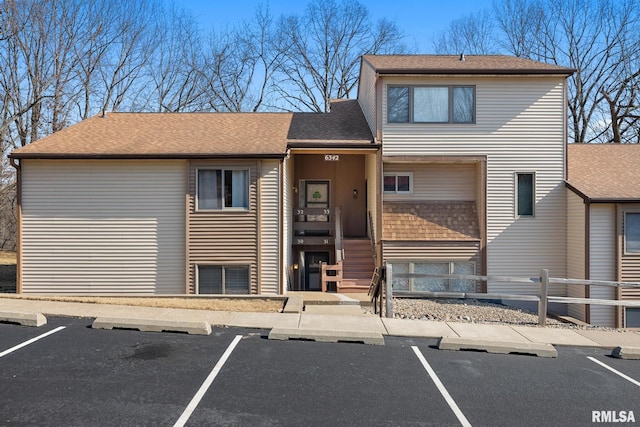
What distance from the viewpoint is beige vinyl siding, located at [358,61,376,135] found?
16.4 m

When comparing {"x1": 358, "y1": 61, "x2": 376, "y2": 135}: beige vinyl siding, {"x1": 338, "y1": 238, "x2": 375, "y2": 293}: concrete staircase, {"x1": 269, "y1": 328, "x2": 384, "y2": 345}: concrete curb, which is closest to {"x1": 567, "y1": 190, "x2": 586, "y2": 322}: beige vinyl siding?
{"x1": 338, "y1": 238, "x2": 375, "y2": 293}: concrete staircase

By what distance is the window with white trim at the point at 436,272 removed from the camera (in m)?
15.6

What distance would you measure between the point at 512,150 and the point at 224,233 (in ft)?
30.8

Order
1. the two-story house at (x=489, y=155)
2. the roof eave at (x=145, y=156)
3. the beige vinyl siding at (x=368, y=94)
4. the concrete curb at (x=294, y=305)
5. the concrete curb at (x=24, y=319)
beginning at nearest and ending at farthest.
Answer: the concrete curb at (x=24, y=319), the concrete curb at (x=294, y=305), the roof eave at (x=145, y=156), the two-story house at (x=489, y=155), the beige vinyl siding at (x=368, y=94)

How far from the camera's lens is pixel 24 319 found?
29.6ft

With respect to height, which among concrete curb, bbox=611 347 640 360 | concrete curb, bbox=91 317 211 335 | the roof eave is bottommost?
concrete curb, bbox=611 347 640 360

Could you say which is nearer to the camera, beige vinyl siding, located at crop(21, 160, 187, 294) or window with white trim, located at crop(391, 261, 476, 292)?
beige vinyl siding, located at crop(21, 160, 187, 294)

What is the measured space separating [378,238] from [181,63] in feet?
88.9

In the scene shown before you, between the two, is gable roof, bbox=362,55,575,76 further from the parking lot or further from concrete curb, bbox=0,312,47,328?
concrete curb, bbox=0,312,47,328

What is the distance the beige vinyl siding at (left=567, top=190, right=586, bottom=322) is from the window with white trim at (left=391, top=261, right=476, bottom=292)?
2.96 m

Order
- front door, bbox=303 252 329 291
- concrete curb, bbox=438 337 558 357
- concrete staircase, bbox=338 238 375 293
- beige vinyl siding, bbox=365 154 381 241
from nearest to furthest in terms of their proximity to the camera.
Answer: concrete curb, bbox=438 337 558 357, concrete staircase, bbox=338 238 375 293, beige vinyl siding, bbox=365 154 381 241, front door, bbox=303 252 329 291

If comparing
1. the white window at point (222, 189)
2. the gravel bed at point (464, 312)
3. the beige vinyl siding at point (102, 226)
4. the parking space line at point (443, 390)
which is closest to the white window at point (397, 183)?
the gravel bed at point (464, 312)

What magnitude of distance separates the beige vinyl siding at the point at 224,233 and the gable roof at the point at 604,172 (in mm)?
9698

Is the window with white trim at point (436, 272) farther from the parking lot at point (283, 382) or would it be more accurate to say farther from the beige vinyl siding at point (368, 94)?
the parking lot at point (283, 382)
